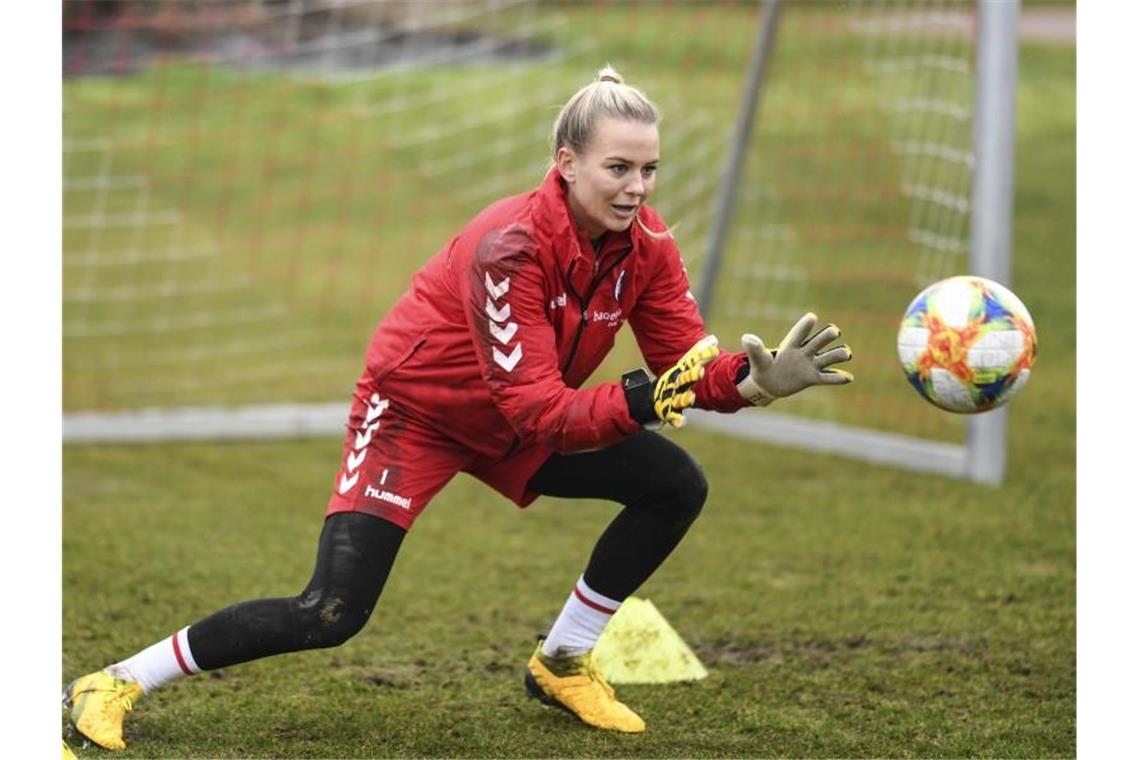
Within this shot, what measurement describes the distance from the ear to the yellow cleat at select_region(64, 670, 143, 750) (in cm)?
174

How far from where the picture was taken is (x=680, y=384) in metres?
3.92

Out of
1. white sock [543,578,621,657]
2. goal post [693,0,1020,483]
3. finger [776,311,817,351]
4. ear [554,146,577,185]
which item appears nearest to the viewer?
finger [776,311,817,351]

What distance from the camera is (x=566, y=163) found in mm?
4148

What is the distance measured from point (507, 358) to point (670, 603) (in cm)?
208

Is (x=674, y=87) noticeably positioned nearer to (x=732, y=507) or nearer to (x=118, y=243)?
(x=118, y=243)

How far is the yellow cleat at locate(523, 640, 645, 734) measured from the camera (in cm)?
459

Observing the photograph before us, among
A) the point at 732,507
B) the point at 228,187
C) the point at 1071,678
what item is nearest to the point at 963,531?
the point at 732,507

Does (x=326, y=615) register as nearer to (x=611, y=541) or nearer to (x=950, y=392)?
(x=611, y=541)

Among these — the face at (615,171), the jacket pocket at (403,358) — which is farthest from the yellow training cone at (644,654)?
the face at (615,171)

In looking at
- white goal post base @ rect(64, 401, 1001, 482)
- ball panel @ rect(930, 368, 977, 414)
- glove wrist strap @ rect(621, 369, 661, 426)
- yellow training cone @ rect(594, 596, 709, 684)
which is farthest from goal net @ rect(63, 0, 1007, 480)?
glove wrist strap @ rect(621, 369, 661, 426)

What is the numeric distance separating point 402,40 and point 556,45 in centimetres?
141

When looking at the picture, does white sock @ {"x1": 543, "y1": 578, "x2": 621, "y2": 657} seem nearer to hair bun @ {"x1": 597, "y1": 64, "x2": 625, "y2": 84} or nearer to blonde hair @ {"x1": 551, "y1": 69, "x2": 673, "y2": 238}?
blonde hair @ {"x1": 551, "y1": 69, "x2": 673, "y2": 238}

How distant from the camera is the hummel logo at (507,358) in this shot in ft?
13.3

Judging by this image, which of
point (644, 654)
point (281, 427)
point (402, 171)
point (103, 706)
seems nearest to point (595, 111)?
point (644, 654)
